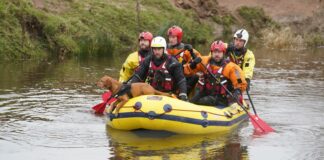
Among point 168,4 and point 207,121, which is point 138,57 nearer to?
point 207,121

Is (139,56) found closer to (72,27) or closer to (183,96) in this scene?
(183,96)

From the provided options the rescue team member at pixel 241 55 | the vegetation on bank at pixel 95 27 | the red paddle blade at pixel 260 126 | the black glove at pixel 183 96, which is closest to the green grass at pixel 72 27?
the vegetation on bank at pixel 95 27

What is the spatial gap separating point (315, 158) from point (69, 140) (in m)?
3.65

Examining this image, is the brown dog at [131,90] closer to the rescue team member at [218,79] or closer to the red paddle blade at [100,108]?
the rescue team member at [218,79]

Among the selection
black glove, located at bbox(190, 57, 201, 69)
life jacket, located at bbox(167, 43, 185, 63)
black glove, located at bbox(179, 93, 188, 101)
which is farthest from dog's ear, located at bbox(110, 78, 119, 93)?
life jacket, located at bbox(167, 43, 185, 63)

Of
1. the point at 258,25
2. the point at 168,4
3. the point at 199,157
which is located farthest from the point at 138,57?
the point at 258,25

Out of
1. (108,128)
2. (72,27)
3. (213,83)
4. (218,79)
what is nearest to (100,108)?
(108,128)

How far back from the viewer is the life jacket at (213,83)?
38.3 feet

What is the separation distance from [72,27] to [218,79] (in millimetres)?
12164

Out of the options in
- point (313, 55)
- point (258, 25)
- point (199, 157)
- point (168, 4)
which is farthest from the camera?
point (258, 25)

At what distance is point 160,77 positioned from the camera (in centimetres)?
1154

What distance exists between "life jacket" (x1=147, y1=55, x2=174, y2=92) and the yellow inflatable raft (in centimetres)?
92

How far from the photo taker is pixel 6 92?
14.9m

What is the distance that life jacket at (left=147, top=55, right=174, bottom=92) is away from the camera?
37.6 ft
